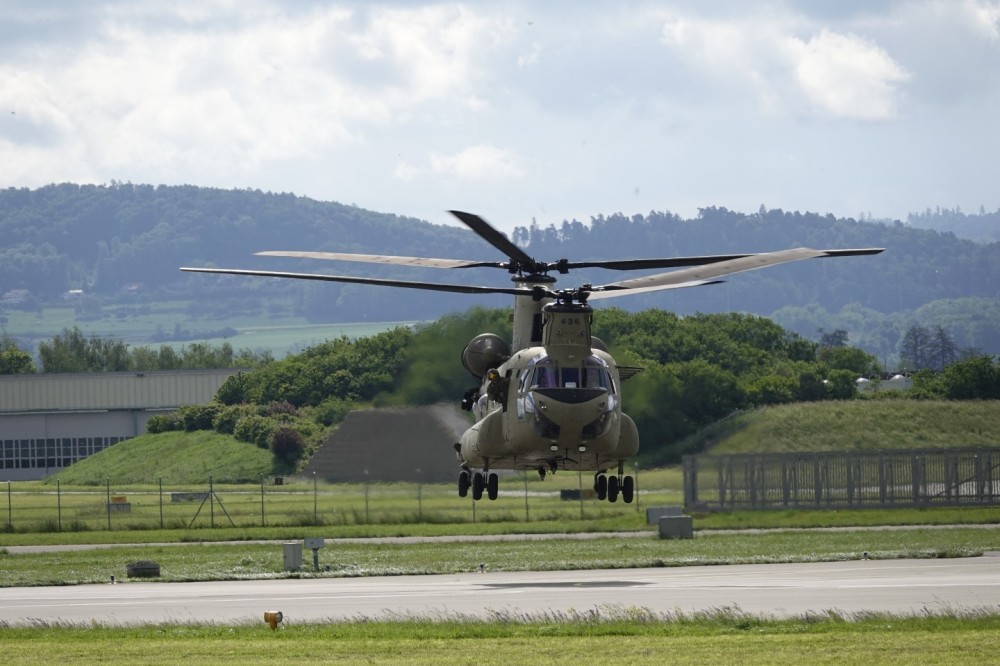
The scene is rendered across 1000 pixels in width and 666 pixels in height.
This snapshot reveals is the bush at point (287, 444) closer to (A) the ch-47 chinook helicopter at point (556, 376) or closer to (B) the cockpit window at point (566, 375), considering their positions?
(A) the ch-47 chinook helicopter at point (556, 376)

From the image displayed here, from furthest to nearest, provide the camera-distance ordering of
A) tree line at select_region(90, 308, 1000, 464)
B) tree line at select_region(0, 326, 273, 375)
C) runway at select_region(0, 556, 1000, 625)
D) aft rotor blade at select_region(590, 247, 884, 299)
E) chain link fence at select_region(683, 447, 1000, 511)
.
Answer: tree line at select_region(0, 326, 273, 375), chain link fence at select_region(683, 447, 1000, 511), tree line at select_region(90, 308, 1000, 464), runway at select_region(0, 556, 1000, 625), aft rotor blade at select_region(590, 247, 884, 299)

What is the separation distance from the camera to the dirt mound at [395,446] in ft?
193

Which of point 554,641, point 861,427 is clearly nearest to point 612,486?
point 554,641

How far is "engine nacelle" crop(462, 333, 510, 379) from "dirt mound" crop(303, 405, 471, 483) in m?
20.8

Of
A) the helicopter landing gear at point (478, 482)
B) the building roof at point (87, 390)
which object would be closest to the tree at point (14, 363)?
the building roof at point (87, 390)

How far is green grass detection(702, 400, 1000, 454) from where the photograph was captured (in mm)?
66000

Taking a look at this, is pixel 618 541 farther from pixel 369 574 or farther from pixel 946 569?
pixel 946 569

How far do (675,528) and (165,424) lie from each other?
181 ft

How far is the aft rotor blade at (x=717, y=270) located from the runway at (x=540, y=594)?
697cm

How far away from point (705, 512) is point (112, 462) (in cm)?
4831

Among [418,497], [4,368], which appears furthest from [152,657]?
[4,368]

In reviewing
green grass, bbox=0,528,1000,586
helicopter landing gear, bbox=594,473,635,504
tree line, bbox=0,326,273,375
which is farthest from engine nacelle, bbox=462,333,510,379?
tree line, bbox=0,326,273,375

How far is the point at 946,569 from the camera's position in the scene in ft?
131

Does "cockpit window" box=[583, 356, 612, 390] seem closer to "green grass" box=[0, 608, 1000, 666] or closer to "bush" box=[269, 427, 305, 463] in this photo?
"green grass" box=[0, 608, 1000, 666]
